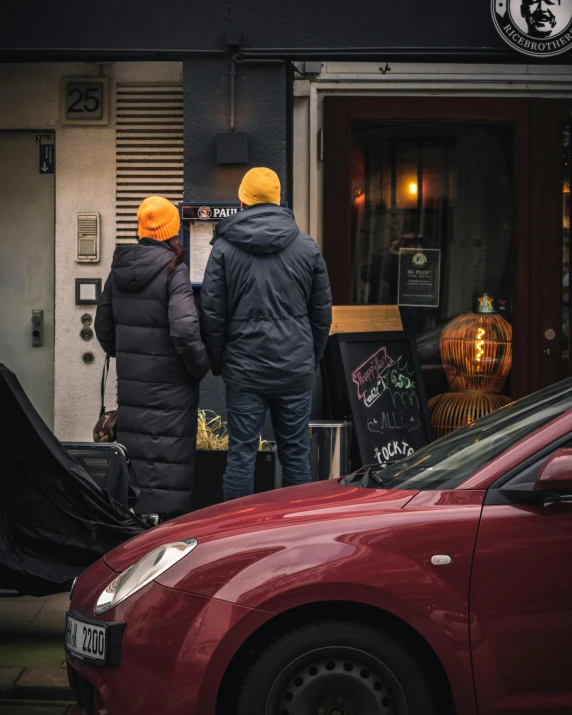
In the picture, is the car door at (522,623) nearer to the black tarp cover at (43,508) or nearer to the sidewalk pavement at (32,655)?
the sidewalk pavement at (32,655)

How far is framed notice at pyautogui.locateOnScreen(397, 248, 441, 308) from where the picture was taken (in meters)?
9.13

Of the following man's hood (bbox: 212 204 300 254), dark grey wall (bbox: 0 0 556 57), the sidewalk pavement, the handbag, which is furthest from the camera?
dark grey wall (bbox: 0 0 556 57)

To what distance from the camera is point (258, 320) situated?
20.2 ft

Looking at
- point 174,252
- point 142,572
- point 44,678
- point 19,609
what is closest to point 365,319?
point 174,252

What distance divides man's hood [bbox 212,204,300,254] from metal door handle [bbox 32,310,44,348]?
3036mm

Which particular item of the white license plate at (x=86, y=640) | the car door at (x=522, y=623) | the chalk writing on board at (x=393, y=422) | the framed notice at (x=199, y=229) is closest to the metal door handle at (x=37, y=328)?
the framed notice at (x=199, y=229)

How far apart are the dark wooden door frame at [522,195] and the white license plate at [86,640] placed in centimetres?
543

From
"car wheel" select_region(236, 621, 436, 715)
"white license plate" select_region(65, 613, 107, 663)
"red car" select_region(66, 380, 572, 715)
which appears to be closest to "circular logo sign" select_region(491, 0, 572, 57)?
"red car" select_region(66, 380, 572, 715)

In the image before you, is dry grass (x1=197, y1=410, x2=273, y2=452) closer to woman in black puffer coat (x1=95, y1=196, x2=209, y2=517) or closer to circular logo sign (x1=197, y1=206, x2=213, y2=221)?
woman in black puffer coat (x1=95, y1=196, x2=209, y2=517)

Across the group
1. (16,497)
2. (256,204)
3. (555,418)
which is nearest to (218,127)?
(256,204)

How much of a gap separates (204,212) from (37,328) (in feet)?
6.13

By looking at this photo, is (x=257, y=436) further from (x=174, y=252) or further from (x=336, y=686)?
(x=336, y=686)

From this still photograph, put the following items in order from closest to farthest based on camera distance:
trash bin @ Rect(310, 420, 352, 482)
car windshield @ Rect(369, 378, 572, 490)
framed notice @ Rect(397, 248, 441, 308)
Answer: car windshield @ Rect(369, 378, 572, 490) → trash bin @ Rect(310, 420, 352, 482) → framed notice @ Rect(397, 248, 441, 308)

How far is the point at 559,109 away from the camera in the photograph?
8961mm
